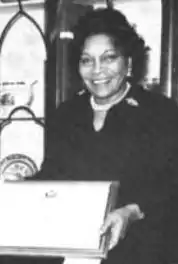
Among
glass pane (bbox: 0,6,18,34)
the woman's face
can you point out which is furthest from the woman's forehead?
glass pane (bbox: 0,6,18,34)

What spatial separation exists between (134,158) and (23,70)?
1.44 feet

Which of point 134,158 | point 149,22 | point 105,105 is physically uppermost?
point 149,22

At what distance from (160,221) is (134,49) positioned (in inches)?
18.8

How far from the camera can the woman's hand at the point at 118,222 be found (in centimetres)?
126

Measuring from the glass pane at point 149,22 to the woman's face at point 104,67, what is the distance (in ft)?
0.26

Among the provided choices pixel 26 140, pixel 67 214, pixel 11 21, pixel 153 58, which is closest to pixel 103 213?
pixel 67 214

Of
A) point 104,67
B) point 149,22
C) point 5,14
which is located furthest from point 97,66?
point 5,14

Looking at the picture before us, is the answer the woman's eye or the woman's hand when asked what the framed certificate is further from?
the woman's eye

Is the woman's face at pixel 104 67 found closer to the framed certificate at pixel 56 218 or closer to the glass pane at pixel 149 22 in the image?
the glass pane at pixel 149 22

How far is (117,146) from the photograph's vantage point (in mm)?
1361

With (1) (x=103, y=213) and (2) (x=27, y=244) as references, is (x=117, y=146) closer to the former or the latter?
(1) (x=103, y=213)

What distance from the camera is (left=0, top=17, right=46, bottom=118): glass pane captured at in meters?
1.47

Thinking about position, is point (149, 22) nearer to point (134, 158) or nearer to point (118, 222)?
point (134, 158)

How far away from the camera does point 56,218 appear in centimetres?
129
